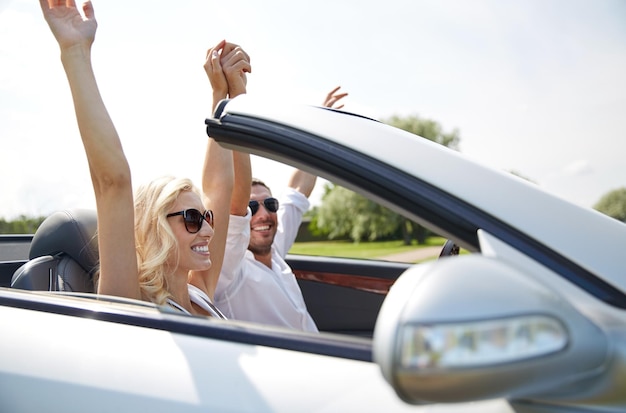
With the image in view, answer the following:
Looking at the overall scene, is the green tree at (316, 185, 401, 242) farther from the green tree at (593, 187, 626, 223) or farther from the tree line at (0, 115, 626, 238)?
the green tree at (593, 187, 626, 223)

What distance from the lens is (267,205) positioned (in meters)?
3.54

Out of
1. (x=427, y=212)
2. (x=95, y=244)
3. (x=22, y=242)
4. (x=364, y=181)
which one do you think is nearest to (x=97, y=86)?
(x=95, y=244)

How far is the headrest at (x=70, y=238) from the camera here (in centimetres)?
250

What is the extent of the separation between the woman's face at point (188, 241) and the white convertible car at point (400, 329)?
77 centimetres

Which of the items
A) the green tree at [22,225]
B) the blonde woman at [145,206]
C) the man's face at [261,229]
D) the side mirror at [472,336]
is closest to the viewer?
the side mirror at [472,336]

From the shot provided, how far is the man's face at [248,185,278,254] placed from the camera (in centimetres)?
341

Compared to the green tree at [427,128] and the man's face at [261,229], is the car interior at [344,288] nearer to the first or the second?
the man's face at [261,229]

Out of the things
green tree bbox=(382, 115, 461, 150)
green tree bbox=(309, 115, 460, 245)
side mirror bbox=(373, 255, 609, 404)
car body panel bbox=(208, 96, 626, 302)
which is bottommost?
green tree bbox=(309, 115, 460, 245)

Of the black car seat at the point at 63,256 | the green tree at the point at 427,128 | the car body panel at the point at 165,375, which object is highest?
the car body panel at the point at 165,375

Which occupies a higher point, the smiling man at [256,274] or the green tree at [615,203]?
the smiling man at [256,274]

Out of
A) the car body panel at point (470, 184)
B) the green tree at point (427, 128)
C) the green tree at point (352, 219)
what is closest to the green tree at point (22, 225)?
the car body panel at point (470, 184)

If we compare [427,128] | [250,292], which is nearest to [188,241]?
[250,292]

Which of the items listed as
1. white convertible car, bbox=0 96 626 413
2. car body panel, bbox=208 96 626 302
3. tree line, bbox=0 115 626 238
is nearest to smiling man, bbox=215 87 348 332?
white convertible car, bbox=0 96 626 413

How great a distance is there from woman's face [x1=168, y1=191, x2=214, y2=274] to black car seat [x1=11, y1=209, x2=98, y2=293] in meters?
0.36
